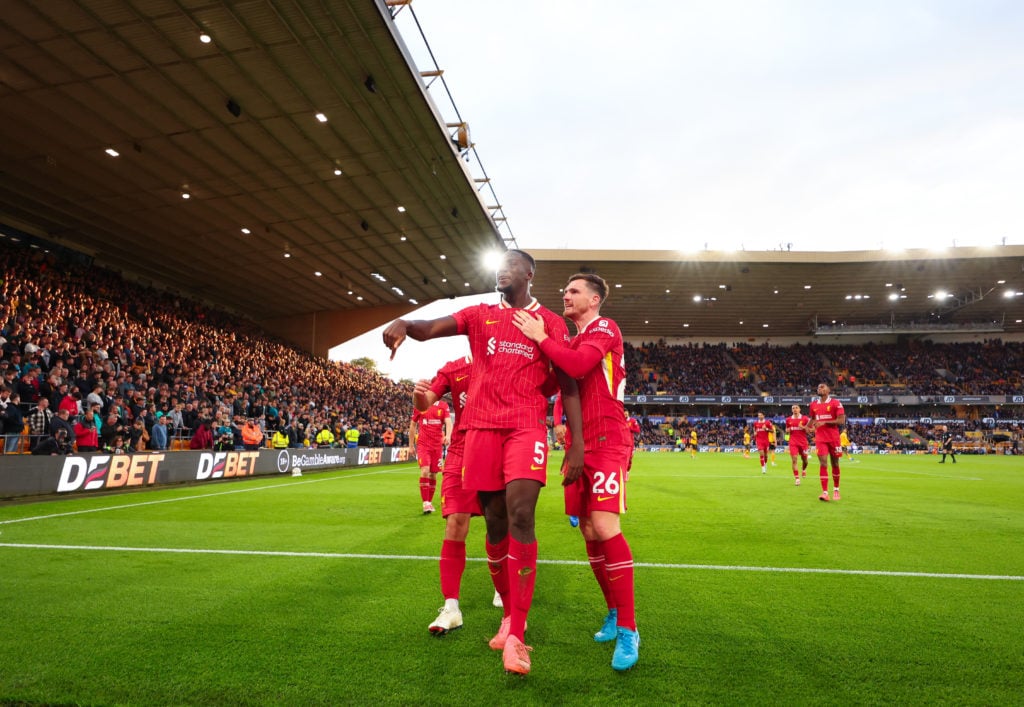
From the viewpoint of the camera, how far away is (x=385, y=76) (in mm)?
15477

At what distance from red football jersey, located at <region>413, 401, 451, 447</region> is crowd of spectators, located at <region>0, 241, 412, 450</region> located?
801cm

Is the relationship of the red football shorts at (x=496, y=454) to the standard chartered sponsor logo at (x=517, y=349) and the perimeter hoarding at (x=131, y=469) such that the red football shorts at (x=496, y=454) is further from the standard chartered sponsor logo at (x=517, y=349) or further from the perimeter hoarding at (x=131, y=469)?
the perimeter hoarding at (x=131, y=469)

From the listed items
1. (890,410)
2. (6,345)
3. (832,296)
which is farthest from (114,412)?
(890,410)

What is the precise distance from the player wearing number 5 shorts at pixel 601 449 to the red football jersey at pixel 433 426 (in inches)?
235

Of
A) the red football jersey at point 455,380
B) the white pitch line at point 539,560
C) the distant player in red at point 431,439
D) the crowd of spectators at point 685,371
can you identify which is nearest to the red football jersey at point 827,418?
the white pitch line at point 539,560

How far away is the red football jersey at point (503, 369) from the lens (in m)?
3.25

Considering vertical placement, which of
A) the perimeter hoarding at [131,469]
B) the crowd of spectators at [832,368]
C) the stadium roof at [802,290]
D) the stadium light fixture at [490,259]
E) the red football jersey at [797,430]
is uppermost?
the stadium roof at [802,290]

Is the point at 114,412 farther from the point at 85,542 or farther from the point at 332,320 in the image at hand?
the point at 332,320

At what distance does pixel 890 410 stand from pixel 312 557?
58472 millimetres

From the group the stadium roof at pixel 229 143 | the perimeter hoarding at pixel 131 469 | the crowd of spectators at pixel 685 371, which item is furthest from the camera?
the crowd of spectators at pixel 685 371

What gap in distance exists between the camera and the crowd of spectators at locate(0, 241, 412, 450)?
540 inches

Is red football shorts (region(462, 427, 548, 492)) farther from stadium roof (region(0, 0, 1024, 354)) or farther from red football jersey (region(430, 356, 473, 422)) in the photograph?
stadium roof (region(0, 0, 1024, 354))

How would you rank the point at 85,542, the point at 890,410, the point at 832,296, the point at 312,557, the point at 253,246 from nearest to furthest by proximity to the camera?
1. the point at 312,557
2. the point at 85,542
3. the point at 253,246
4. the point at 832,296
5. the point at 890,410

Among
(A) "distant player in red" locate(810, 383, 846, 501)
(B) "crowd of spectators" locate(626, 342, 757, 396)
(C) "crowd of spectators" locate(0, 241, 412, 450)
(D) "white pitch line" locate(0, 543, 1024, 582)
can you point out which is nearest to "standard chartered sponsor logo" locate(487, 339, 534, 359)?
(D) "white pitch line" locate(0, 543, 1024, 582)
